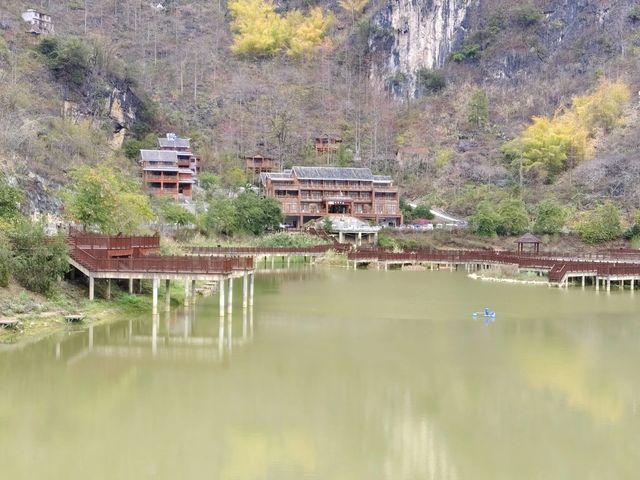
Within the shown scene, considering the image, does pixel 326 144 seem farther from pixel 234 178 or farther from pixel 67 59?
pixel 67 59

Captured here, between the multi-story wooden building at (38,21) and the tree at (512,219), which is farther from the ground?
the multi-story wooden building at (38,21)

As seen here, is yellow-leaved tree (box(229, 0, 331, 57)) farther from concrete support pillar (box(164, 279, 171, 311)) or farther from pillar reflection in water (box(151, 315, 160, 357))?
pillar reflection in water (box(151, 315, 160, 357))

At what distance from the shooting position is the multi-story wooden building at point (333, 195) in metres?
83.4

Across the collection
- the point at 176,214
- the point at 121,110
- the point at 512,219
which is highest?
the point at 121,110

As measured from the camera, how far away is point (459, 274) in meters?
60.9

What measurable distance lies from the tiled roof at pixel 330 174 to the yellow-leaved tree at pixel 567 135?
62.6 ft

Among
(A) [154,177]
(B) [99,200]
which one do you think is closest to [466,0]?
(A) [154,177]

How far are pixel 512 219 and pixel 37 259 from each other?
5387 centimetres

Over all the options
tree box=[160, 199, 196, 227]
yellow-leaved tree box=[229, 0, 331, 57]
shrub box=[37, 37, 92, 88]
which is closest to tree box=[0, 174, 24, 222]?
tree box=[160, 199, 196, 227]

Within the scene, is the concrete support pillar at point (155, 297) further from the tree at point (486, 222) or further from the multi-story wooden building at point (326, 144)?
the multi-story wooden building at point (326, 144)

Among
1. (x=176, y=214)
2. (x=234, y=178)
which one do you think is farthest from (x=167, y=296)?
(x=234, y=178)

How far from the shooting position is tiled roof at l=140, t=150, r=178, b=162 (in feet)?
271

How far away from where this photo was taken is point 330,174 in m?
84.8

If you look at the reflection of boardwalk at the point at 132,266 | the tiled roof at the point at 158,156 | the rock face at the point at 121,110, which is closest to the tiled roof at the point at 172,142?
the tiled roof at the point at 158,156
